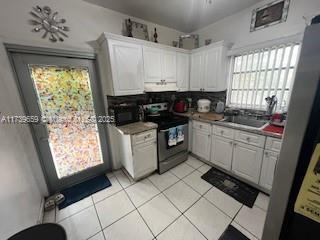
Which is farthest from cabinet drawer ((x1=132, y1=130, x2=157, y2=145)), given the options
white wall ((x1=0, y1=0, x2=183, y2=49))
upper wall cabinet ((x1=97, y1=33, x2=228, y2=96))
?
white wall ((x1=0, y1=0, x2=183, y2=49))

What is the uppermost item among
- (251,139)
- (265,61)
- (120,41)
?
(120,41)

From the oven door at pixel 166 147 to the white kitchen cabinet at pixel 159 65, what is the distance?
100 centimetres

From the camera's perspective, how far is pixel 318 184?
1.50 feet

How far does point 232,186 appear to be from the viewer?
212cm

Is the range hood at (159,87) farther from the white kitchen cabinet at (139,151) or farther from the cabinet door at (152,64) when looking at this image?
the white kitchen cabinet at (139,151)

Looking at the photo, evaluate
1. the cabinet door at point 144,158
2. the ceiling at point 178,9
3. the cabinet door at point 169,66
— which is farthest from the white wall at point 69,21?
the cabinet door at point 144,158

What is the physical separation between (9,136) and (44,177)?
2.91 ft

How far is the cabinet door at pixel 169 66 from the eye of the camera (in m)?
2.60

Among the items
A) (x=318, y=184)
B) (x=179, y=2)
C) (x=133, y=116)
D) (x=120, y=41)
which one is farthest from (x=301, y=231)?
(x=179, y=2)

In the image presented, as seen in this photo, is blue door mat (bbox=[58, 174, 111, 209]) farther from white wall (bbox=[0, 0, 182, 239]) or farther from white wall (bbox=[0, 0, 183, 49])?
white wall (bbox=[0, 0, 183, 49])

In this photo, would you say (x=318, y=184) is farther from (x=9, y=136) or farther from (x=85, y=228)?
(x=9, y=136)

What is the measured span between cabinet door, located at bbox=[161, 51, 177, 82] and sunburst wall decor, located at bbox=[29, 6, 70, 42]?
1.56 m

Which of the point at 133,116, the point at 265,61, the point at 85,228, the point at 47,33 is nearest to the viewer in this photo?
the point at 85,228

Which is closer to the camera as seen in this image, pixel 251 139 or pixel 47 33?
pixel 47 33
